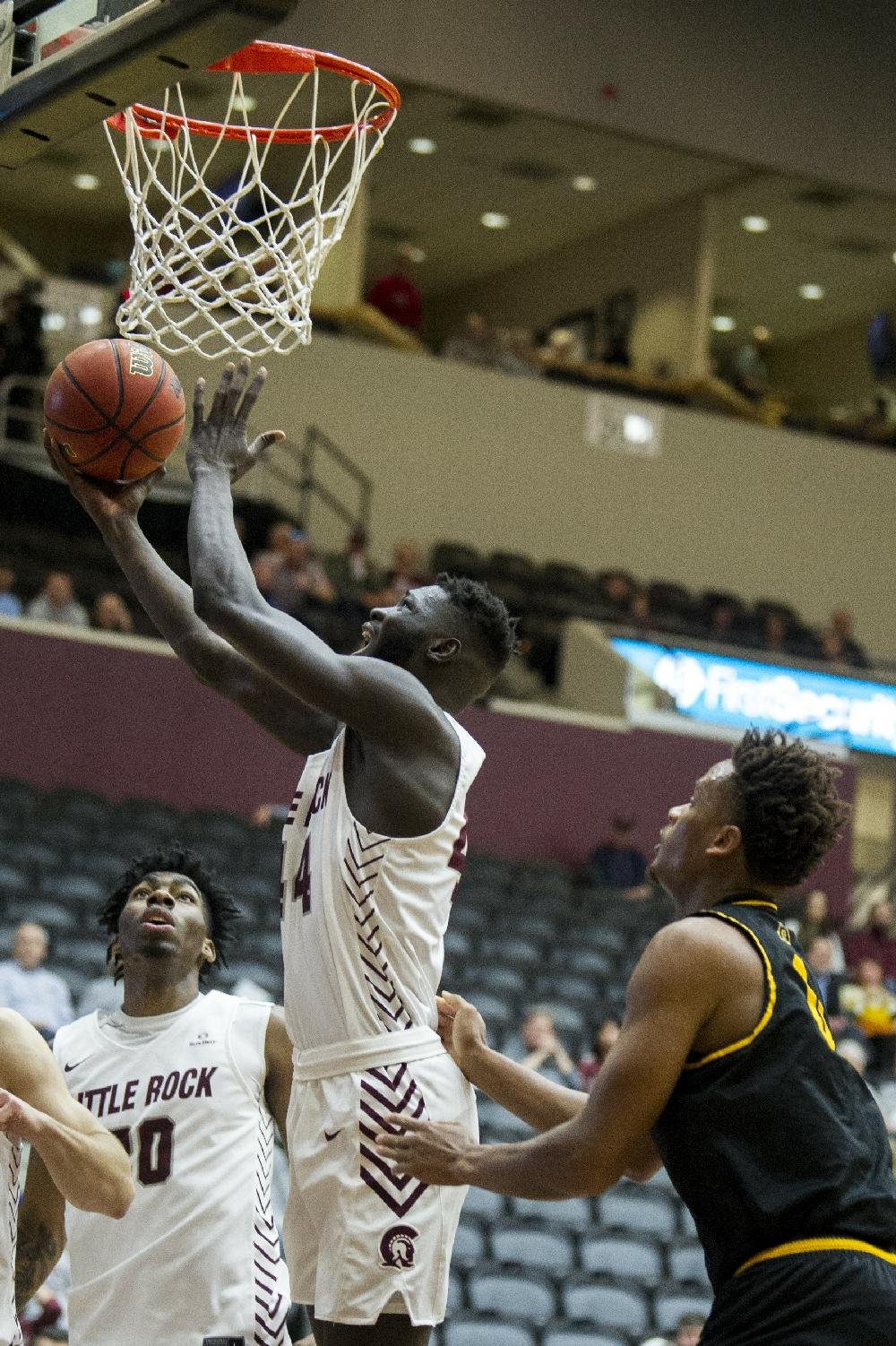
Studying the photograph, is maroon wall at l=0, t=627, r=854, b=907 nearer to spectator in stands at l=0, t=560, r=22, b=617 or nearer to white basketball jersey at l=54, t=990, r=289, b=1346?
spectator in stands at l=0, t=560, r=22, b=617

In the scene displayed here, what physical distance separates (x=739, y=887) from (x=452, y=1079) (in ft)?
2.39

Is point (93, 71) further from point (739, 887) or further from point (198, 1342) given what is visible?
point (198, 1342)

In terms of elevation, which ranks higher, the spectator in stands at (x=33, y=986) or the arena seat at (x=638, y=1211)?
the spectator in stands at (x=33, y=986)

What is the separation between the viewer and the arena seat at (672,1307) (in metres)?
9.09

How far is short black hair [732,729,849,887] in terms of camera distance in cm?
329

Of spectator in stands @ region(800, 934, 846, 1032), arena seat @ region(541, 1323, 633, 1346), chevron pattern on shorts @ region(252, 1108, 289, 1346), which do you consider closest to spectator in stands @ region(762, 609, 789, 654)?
spectator in stands @ region(800, 934, 846, 1032)

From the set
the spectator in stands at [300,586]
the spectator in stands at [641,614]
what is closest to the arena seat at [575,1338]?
the spectator in stands at [300,586]

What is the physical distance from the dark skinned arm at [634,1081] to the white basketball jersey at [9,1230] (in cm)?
106

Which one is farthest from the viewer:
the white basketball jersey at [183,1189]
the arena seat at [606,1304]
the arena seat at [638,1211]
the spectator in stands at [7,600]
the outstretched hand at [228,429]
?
the spectator in stands at [7,600]

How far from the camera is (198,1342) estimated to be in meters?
4.37

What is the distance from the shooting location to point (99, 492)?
434 centimetres

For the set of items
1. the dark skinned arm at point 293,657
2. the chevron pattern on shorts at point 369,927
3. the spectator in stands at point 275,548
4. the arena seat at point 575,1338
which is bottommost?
the arena seat at point 575,1338

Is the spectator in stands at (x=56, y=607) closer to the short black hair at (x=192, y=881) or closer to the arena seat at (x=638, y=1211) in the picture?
the arena seat at (x=638, y=1211)

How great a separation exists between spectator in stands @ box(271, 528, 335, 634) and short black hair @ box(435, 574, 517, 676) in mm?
10715
